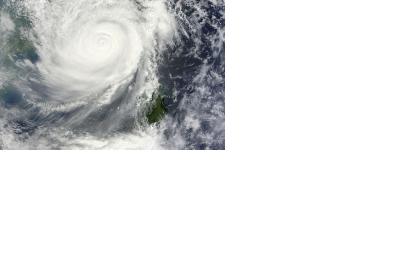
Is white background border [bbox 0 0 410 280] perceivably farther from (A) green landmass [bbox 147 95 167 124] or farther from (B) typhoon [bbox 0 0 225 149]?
(A) green landmass [bbox 147 95 167 124]

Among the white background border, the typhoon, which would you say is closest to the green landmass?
the typhoon

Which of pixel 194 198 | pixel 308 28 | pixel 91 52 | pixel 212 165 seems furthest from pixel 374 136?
pixel 91 52

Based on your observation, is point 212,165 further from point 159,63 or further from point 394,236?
point 394,236

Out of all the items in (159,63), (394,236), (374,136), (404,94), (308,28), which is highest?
(308,28)

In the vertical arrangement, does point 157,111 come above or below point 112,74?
below

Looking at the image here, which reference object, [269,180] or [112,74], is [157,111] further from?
[269,180]

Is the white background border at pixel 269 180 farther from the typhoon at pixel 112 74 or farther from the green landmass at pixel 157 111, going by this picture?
the green landmass at pixel 157 111

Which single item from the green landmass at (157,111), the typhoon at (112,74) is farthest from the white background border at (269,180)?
the green landmass at (157,111)

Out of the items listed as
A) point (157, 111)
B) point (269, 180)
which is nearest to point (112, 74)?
point (157, 111)
